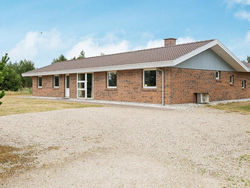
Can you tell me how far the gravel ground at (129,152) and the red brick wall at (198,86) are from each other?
6022 millimetres

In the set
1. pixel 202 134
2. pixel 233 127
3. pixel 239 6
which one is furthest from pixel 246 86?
pixel 202 134

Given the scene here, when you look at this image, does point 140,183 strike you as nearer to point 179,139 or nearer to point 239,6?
point 179,139

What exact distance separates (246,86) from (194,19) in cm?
1029

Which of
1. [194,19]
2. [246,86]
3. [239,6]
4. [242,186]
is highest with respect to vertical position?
[239,6]

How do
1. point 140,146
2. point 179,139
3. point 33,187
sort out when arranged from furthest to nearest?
point 179,139
point 140,146
point 33,187

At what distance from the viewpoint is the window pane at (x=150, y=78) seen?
51.7 feet

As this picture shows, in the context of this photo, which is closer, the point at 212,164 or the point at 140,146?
the point at 212,164

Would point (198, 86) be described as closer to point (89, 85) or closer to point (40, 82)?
point (89, 85)

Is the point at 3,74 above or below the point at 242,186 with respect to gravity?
above

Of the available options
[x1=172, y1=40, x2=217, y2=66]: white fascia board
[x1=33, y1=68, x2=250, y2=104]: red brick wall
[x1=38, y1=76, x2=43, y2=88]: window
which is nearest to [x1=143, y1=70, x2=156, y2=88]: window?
[x1=33, y1=68, x2=250, y2=104]: red brick wall

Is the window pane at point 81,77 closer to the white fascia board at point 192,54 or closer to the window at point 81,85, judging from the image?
the window at point 81,85

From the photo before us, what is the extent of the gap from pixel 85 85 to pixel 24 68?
26.6 m

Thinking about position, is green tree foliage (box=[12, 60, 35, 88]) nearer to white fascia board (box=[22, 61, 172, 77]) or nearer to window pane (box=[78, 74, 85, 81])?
white fascia board (box=[22, 61, 172, 77])

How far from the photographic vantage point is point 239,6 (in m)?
17.4
